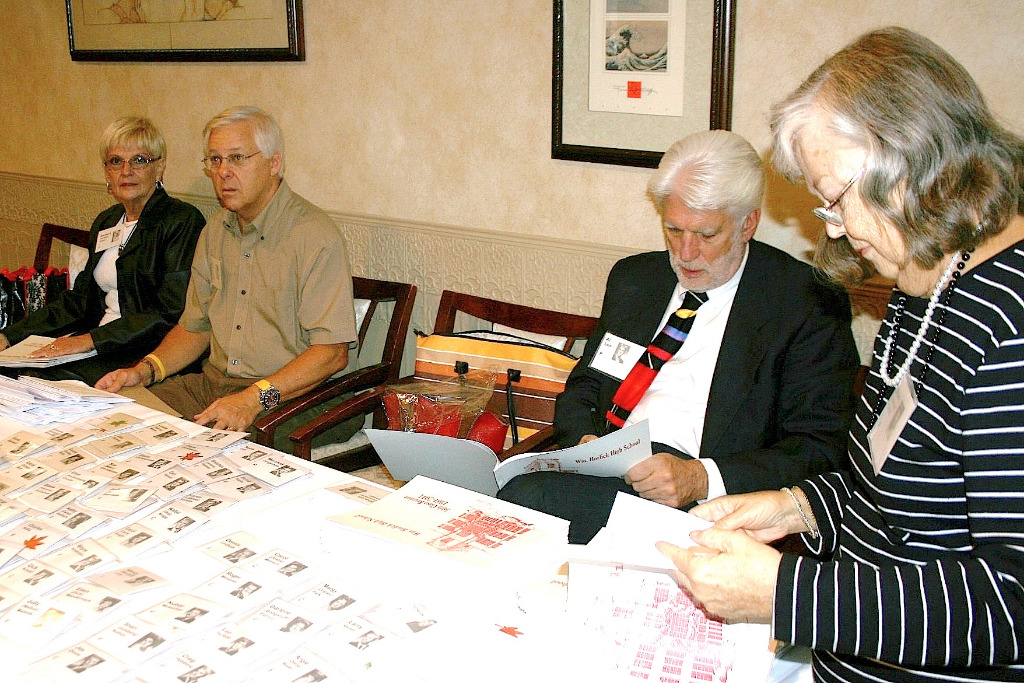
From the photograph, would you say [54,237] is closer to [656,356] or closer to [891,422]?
[656,356]

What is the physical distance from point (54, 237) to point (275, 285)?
7.59ft

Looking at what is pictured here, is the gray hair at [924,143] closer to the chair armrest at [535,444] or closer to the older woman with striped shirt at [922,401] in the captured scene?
the older woman with striped shirt at [922,401]

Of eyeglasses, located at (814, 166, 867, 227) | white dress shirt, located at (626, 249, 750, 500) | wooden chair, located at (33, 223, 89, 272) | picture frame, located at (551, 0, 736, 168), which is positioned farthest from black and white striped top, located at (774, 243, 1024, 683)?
wooden chair, located at (33, 223, 89, 272)

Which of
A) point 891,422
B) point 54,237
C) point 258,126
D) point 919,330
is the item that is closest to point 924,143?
point 919,330

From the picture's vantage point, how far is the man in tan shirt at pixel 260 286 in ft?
11.3

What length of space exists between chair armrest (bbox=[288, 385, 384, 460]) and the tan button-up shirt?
36 centimetres

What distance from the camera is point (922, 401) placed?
4.53 feet

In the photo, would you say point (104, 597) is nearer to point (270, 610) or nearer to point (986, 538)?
point (270, 610)

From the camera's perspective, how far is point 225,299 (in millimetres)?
3629

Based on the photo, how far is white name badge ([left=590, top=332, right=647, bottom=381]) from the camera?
2.75m

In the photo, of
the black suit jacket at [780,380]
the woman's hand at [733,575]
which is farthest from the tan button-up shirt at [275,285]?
the woman's hand at [733,575]

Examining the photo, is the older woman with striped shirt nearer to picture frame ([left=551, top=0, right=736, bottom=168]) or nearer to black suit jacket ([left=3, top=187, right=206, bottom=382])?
picture frame ([left=551, top=0, right=736, bottom=168])

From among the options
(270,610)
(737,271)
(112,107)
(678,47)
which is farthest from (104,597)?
(112,107)

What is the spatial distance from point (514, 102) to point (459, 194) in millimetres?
473
